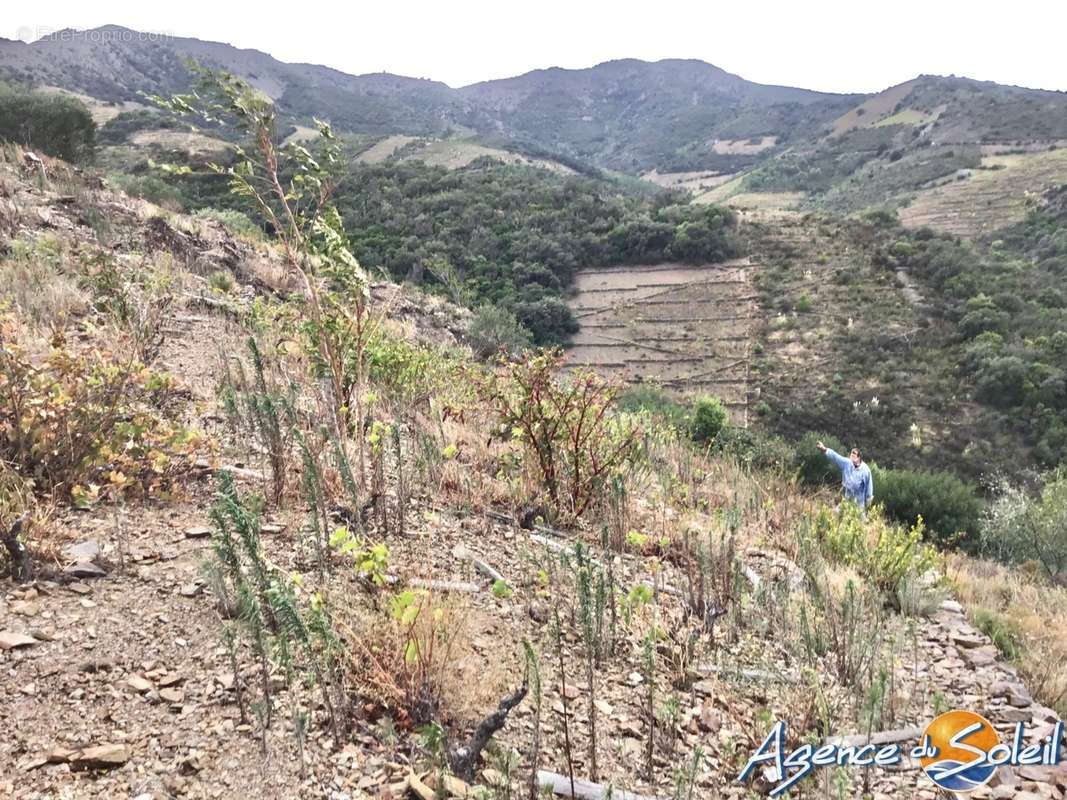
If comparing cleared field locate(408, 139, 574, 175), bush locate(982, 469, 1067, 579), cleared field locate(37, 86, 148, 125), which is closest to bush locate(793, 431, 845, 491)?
bush locate(982, 469, 1067, 579)

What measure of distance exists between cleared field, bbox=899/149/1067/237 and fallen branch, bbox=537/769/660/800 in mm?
59044

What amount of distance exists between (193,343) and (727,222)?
40.0 meters

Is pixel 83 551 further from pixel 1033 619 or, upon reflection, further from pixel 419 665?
pixel 1033 619

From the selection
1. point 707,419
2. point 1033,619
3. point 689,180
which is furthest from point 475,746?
point 689,180

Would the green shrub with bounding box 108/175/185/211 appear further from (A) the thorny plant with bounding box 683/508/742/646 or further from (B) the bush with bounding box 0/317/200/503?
(A) the thorny plant with bounding box 683/508/742/646

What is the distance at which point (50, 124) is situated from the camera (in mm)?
19094

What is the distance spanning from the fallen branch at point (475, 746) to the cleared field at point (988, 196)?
194 feet

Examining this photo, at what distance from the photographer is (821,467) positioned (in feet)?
52.0

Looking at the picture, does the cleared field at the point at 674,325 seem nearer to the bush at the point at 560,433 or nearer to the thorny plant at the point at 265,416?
the bush at the point at 560,433

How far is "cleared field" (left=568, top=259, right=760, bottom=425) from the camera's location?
1106 inches

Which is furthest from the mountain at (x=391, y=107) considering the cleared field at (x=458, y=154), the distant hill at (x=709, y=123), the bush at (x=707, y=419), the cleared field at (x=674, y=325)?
the bush at (x=707, y=419)

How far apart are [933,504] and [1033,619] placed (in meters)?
9.67

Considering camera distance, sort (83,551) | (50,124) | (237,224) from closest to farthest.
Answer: (83,551)
(237,224)
(50,124)

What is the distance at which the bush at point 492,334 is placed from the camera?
52.5 feet
